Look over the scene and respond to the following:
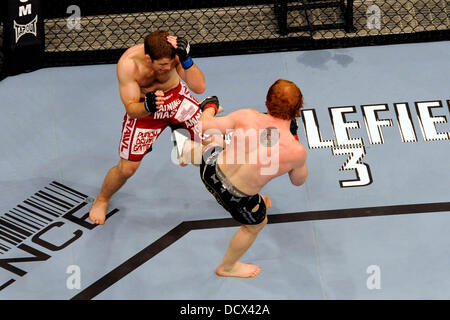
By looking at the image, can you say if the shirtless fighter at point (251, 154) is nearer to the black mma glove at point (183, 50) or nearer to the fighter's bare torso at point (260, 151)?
the fighter's bare torso at point (260, 151)

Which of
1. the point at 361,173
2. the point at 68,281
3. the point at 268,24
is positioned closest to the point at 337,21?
the point at 268,24

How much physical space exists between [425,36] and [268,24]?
1.52 meters

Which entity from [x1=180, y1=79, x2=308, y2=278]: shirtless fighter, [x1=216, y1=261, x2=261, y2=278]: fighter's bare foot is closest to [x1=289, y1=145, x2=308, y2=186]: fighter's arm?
[x1=180, y1=79, x2=308, y2=278]: shirtless fighter

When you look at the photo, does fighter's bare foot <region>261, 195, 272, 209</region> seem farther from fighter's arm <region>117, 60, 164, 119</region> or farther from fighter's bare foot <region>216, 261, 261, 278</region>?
fighter's arm <region>117, 60, 164, 119</region>

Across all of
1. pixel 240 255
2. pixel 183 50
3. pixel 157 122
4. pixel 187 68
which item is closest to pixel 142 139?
pixel 157 122

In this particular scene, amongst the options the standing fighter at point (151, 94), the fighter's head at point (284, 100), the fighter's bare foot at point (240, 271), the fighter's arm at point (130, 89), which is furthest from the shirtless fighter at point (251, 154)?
the fighter's arm at point (130, 89)

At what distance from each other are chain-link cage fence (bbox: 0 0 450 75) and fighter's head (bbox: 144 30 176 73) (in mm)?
2380

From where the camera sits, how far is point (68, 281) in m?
5.33

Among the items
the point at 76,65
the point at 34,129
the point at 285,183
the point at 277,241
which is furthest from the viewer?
the point at 76,65

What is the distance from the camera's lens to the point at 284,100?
4.20 m

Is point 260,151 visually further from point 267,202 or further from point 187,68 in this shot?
point 267,202
